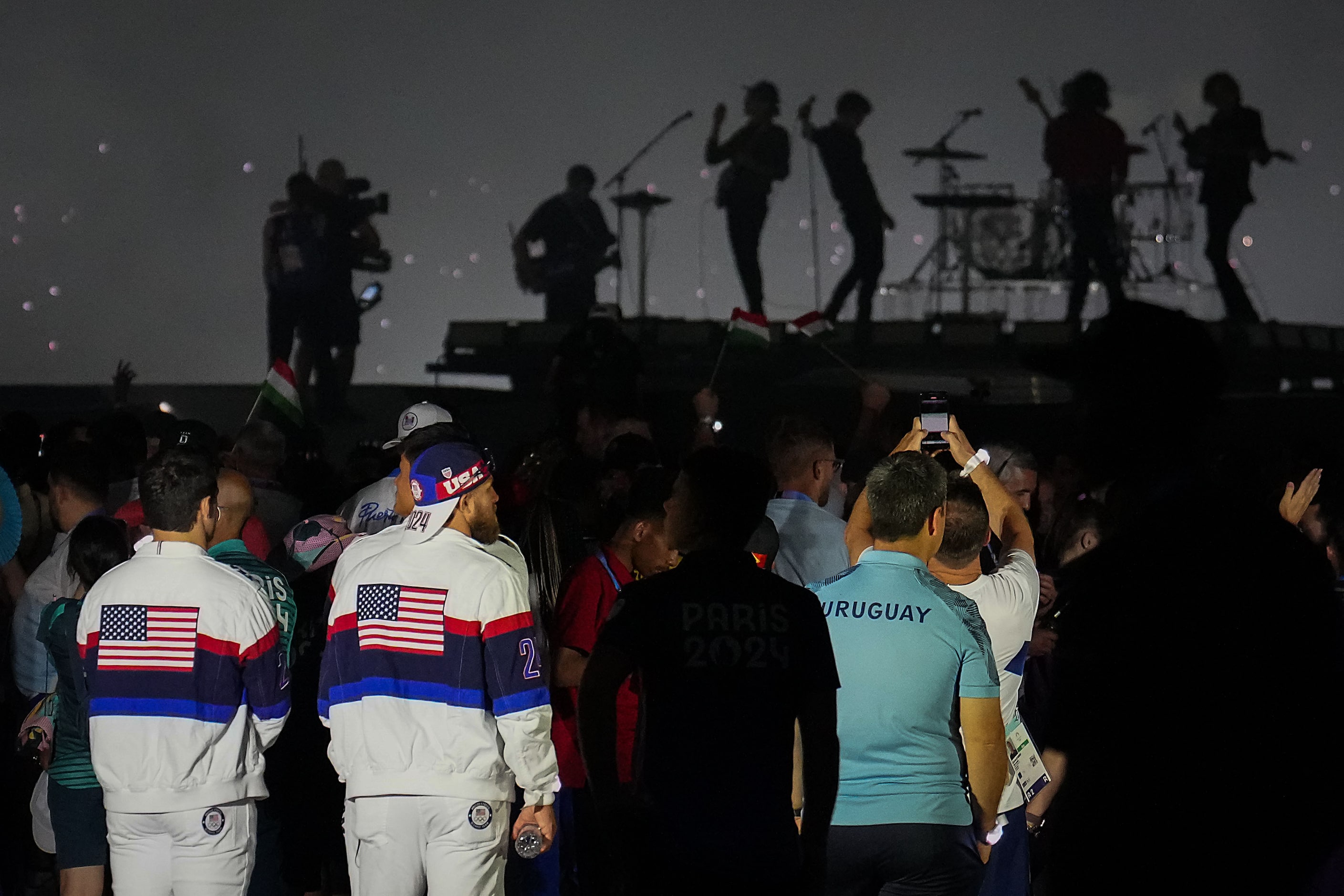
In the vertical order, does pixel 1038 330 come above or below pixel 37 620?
above

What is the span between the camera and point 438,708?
3039mm

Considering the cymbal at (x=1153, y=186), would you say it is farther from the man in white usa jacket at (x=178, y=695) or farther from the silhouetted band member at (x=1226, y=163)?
the man in white usa jacket at (x=178, y=695)

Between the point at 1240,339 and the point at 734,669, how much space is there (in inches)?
362

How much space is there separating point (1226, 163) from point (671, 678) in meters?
9.52

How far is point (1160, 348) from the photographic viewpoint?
170 centimetres

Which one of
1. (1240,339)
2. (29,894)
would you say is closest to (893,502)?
(29,894)

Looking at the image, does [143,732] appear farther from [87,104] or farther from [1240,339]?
[1240,339]

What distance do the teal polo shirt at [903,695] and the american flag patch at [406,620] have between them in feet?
2.87

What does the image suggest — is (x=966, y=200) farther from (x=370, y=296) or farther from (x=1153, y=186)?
(x=370, y=296)

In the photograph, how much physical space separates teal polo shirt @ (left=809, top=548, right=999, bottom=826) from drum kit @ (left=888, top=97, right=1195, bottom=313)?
800cm

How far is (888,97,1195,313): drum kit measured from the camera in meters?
10.4

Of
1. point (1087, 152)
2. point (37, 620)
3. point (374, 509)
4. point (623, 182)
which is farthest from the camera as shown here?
point (623, 182)

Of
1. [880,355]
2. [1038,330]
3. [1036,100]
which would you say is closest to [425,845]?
[880,355]

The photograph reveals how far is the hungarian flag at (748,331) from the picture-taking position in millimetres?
7598
